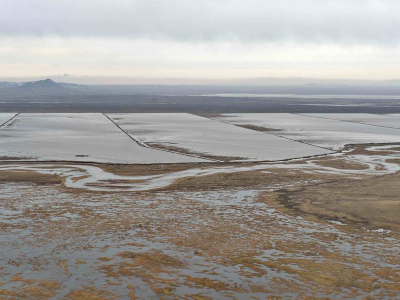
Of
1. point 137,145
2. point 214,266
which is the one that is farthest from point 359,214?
point 137,145

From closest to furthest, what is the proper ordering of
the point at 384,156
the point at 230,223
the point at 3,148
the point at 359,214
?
the point at 230,223 → the point at 359,214 → the point at 384,156 → the point at 3,148

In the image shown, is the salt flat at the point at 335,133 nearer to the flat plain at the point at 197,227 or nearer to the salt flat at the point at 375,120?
the salt flat at the point at 375,120

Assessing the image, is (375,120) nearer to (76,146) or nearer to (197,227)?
(76,146)

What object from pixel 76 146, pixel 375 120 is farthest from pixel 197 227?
pixel 375 120

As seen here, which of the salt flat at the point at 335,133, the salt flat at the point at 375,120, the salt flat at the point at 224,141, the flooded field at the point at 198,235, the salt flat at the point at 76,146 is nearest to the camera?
the flooded field at the point at 198,235

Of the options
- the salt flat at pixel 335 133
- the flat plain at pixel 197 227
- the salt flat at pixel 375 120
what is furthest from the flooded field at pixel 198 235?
the salt flat at pixel 375 120

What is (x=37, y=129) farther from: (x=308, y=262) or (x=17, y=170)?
(x=308, y=262)

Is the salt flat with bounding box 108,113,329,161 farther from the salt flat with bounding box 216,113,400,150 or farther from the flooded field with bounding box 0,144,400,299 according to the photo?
the flooded field with bounding box 0,144,400,299
